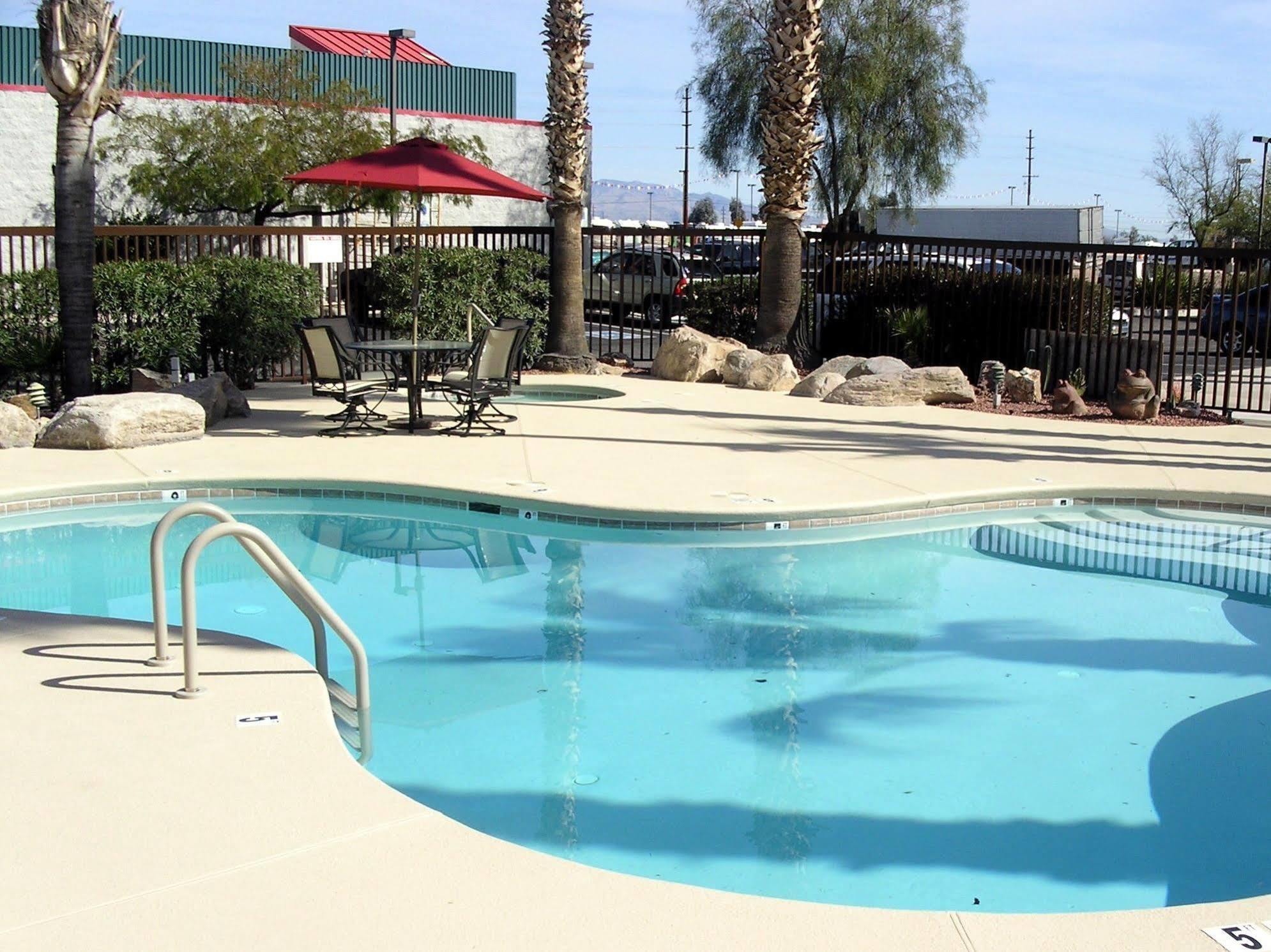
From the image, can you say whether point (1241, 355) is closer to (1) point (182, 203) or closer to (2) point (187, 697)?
(2) point (187, 697)

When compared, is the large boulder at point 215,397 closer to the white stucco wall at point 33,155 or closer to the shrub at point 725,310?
the shrub at point 725,310

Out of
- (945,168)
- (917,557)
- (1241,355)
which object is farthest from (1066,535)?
(945,168)

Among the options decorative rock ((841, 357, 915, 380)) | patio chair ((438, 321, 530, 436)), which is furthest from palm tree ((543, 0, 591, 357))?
patio chair ((438, 321, 530, 436))

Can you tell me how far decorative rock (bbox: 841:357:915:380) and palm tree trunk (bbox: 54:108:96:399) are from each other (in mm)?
8558

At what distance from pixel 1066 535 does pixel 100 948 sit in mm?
7966

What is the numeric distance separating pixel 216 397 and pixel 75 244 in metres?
2.00

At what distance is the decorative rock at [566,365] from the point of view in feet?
58.5

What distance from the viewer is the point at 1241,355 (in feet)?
49.0

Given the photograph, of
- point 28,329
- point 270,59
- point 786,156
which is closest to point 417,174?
point 28,329

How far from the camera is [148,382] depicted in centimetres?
1351

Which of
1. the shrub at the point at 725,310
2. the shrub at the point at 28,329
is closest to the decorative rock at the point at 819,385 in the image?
the shrub at the point at 725,310

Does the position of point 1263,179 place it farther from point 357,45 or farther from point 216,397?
point 216,397

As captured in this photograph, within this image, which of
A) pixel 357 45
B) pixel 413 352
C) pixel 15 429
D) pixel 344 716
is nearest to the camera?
pixel 344 716

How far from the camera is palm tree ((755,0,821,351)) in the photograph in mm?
17781
